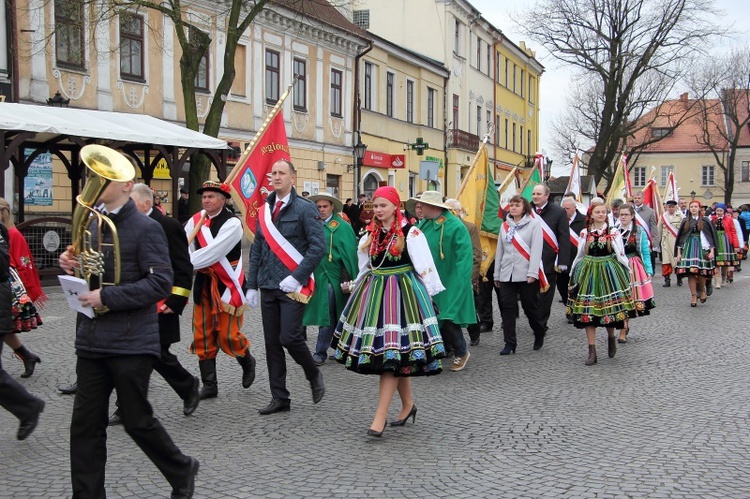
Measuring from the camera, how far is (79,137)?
15.8m

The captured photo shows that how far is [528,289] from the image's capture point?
393 inches

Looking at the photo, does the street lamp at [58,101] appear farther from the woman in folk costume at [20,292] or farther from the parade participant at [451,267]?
the parade participant at [451,267]

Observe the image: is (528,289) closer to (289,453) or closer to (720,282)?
(289,453)

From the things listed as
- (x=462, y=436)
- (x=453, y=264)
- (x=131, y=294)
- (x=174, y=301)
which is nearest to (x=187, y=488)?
(x=131, y=294)

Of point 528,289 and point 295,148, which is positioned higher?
point 295,148

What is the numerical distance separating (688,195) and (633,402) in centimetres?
8135

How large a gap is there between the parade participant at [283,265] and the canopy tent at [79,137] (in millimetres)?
8990

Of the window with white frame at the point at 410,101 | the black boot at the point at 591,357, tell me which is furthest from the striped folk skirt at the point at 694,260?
the window with white frame at the point at 410,101

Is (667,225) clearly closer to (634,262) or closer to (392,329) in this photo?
(634,262)

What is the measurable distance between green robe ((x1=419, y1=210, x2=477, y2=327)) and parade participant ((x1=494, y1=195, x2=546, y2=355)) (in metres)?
1.36

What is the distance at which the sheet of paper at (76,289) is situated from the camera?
420cm

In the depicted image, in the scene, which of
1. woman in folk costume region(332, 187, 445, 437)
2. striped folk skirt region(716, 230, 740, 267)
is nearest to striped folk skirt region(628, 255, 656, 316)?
woman in folk costume region(332, 187, 445, 437)

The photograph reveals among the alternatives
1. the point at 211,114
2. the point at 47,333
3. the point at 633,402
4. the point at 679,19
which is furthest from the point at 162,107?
the point at 679,19

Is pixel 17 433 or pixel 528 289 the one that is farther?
pixel 528 289
